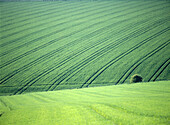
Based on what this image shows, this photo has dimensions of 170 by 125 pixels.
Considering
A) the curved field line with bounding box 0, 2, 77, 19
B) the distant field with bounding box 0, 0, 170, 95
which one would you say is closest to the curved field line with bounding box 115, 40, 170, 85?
the distant field with bounding box 0, 0, 170, 95

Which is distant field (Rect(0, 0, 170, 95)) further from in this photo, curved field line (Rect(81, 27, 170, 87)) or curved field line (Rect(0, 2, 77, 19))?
curved field line (Rect(0, 2, 77, 19))

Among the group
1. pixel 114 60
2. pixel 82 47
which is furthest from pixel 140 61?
pixel 82 47

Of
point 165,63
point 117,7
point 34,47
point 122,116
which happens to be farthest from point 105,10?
point 122,116

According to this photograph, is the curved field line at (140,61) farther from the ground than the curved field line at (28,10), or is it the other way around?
the curved field line at (28,10)

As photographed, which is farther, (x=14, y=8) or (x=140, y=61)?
(x=14, y=8)

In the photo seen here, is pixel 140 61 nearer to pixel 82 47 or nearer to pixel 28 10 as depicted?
pixel 82 47

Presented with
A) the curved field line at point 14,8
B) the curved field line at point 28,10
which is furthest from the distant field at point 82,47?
the curved field line at point 14,8

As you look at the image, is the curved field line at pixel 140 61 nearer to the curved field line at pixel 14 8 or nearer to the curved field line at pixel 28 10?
the curved field line at pixel 28 10

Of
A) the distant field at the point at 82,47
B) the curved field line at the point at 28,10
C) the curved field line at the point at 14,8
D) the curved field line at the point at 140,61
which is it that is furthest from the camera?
the curved field line at the point at 14,8
